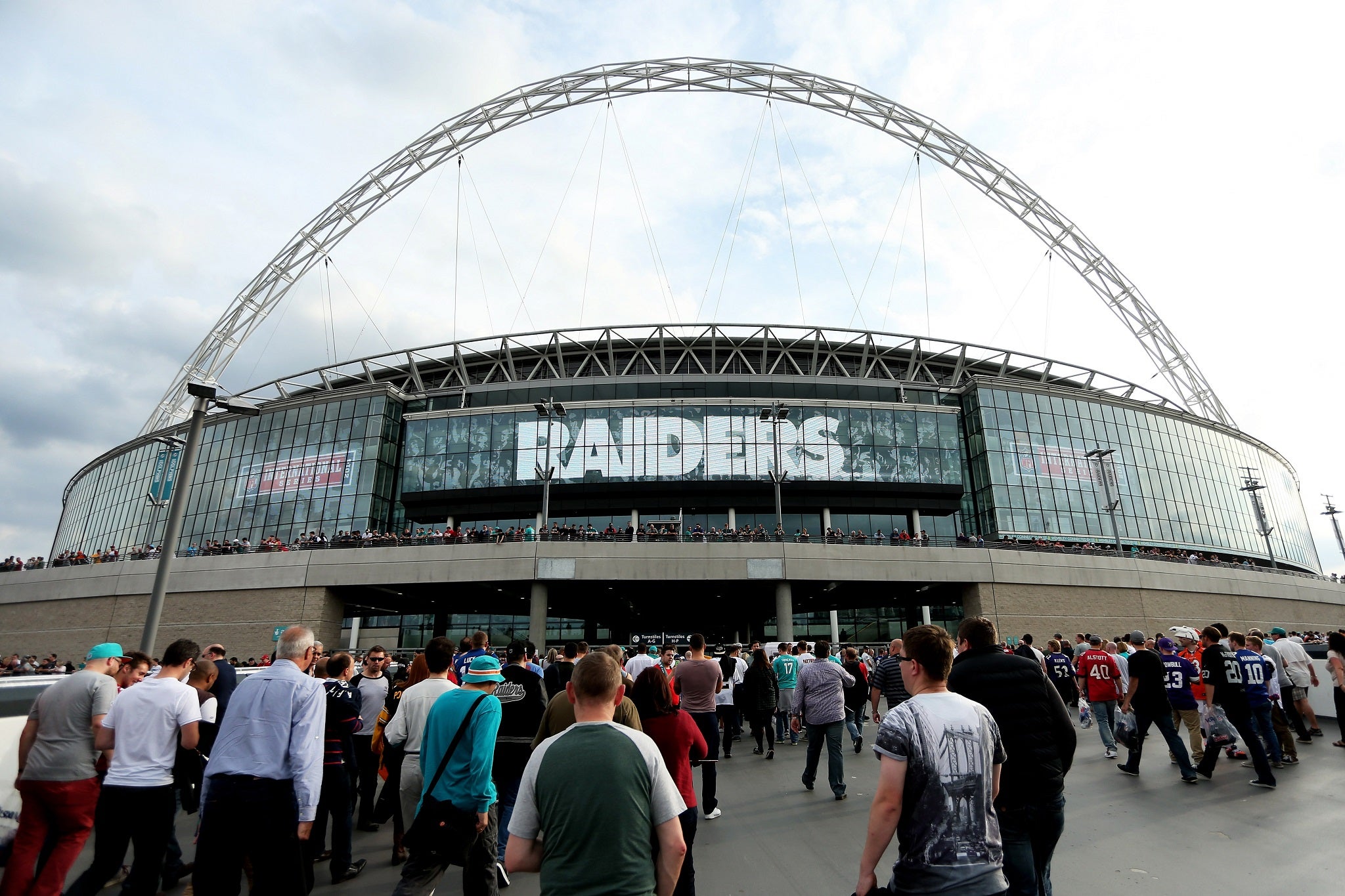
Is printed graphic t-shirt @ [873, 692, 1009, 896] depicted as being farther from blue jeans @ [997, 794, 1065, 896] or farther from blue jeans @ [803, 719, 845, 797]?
blue jeans @ [803, 719, 845, 797]

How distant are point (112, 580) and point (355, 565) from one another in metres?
16.4

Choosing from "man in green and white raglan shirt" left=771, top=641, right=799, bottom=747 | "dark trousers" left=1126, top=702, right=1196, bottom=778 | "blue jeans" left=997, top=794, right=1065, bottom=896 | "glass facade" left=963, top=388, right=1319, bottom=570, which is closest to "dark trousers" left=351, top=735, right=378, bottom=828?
"blue jeans" left=997, top=794, right=1065, bottom=896

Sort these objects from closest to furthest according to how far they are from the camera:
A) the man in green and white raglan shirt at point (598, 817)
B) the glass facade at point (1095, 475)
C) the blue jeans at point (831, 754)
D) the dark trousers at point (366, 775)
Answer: the man in green and white raglan shirt at point (598, 817)
the dark trousers at point (366, 775)
the blue jeans at point (831, 754)
the glass facade at point (1095, 475)

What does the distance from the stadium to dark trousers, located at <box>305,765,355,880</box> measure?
28.9m

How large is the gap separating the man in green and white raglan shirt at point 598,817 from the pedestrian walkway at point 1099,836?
11.8 ft

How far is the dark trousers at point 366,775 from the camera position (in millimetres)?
8094

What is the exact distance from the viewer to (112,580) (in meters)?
40.9

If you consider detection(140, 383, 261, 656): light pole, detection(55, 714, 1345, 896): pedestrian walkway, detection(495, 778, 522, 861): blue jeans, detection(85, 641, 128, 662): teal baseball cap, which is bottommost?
detection(55, 714, 1345, 896): pedestrian walkway

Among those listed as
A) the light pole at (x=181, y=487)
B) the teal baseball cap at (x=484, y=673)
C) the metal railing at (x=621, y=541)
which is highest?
the metal railing at (x=621, y=541)

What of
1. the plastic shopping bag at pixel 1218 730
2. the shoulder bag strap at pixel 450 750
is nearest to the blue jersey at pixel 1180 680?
the plastic shopping bag at pixel 1218 730

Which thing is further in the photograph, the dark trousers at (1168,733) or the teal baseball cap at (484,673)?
the dark trousers at (1168,733)

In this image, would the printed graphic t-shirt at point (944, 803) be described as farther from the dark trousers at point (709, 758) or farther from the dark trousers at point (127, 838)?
the dark trousers at point (127, 838)

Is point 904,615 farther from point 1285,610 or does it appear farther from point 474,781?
point 474,781

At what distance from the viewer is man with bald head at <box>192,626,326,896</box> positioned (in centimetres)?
408
